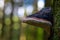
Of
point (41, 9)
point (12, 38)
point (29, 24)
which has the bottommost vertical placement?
point (12, 38)

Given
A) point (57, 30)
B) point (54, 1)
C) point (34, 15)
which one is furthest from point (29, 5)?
point (57, 30)

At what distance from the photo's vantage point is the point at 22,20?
3.89 ft

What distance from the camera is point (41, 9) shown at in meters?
1.19

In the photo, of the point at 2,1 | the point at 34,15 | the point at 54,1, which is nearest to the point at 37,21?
the point at 34,15

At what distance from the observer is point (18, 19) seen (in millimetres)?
1194

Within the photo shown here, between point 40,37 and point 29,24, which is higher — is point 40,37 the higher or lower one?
the lower one

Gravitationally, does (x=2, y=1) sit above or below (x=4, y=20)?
above

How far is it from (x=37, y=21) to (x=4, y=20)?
0.91 feet

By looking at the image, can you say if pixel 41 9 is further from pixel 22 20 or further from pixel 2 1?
pixel 2 1

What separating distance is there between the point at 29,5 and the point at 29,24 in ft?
0.53

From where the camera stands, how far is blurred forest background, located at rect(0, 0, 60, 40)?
1.18 m

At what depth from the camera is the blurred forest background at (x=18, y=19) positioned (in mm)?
1182

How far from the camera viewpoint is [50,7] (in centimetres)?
118

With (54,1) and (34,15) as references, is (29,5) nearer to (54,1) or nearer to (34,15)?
(34,15)
